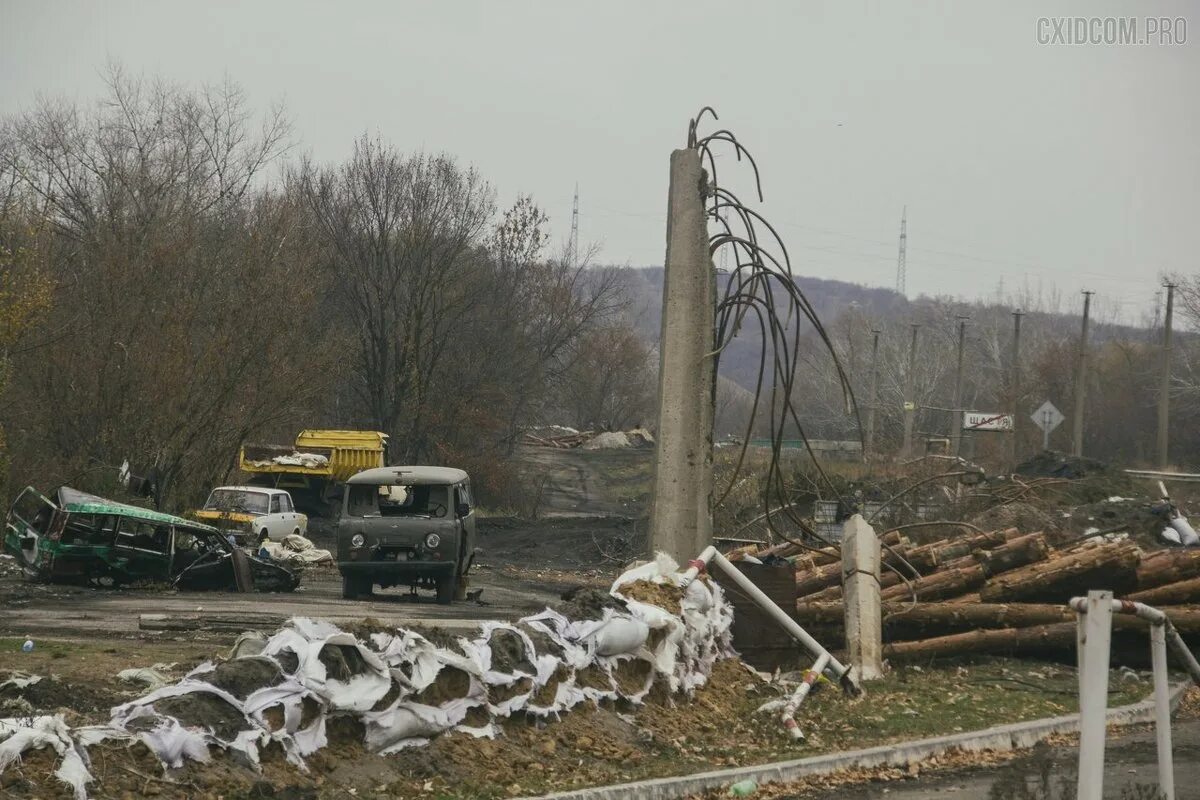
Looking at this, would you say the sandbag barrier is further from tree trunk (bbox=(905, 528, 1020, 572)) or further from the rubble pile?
the rubble pile

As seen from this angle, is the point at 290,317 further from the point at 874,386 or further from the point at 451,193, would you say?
the point at 874,386

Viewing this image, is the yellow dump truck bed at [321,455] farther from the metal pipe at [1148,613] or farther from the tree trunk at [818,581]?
the metal pipe at [1148,613]

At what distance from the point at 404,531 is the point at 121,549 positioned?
4.80 metres

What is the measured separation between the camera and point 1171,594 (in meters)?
16.7

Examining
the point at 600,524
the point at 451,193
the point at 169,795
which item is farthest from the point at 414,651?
the point at 451,193

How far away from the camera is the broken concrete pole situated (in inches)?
598

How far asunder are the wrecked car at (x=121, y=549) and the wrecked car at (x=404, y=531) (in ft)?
7.28

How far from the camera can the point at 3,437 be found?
1160 inches

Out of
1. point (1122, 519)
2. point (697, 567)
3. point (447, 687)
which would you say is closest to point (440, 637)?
point (447, 687)

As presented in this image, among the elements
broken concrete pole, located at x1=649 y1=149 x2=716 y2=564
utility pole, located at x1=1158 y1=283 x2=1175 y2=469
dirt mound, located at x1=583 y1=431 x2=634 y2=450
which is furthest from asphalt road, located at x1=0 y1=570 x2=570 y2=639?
dirt mound, located at x1=583 y1=431 x2=634 y2=450

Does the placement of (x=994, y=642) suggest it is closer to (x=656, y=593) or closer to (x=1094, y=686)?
(x=656, y=593)

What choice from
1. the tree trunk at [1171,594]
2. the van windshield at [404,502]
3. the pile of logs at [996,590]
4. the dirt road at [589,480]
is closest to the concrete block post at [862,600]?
the pile of logs at [996,590]

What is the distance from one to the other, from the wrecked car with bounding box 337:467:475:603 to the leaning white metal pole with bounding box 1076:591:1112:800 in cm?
1837

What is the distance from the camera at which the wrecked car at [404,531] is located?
23969 mm
